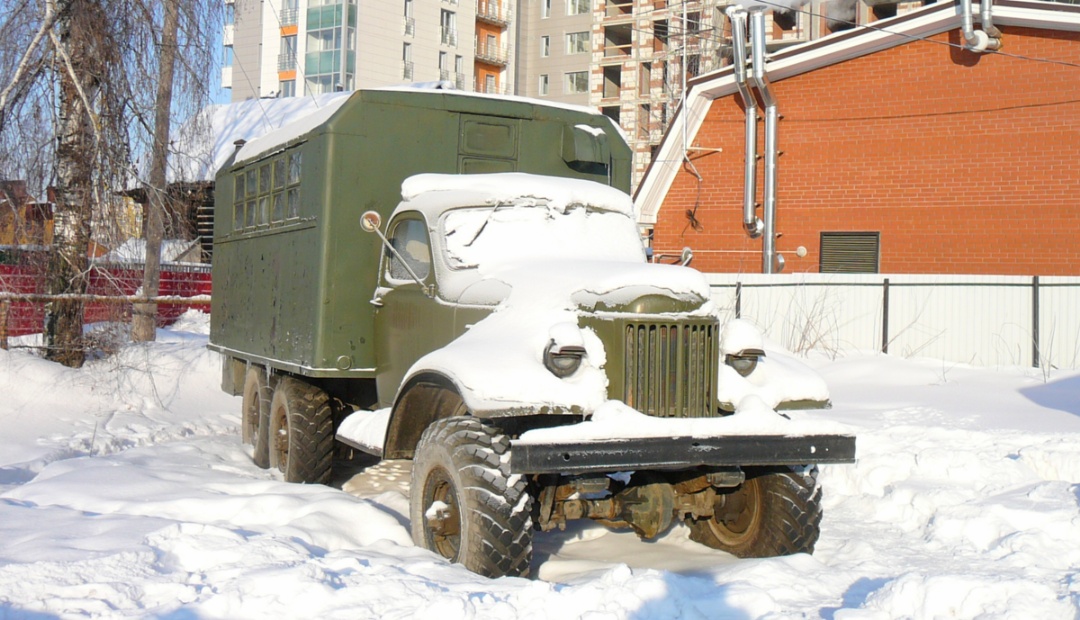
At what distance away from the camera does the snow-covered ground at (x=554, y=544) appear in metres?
5.19

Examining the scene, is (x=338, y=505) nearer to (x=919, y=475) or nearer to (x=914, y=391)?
(x=919, y=475)

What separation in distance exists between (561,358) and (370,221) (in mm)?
2326

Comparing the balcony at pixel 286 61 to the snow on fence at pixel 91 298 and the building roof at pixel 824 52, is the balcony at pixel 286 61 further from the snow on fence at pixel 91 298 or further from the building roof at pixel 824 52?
the building roof at pixel 824 52

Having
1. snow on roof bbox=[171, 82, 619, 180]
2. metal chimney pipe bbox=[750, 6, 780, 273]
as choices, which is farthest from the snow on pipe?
snow on roof bbox=[171, 82, 619, 180]

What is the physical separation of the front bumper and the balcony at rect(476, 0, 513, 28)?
64.9 meters

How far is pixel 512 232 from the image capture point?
7469mm

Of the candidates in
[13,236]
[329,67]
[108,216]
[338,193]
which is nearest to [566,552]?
[338,193]

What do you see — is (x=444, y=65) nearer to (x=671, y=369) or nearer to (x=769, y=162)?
(x=769, y=162)

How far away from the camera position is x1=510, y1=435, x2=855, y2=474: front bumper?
18.5 feet

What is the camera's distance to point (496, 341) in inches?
247

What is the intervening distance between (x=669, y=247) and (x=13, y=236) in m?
12.1

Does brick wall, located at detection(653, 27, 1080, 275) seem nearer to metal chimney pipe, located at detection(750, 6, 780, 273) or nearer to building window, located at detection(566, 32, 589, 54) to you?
metal chimney pipe, located at detection(750, 6, 780, 273)

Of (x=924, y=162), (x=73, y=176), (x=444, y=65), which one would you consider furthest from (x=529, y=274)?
(x=444, y=65)

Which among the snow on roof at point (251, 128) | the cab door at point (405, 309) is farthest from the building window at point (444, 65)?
the cab door at point (405, 309)
